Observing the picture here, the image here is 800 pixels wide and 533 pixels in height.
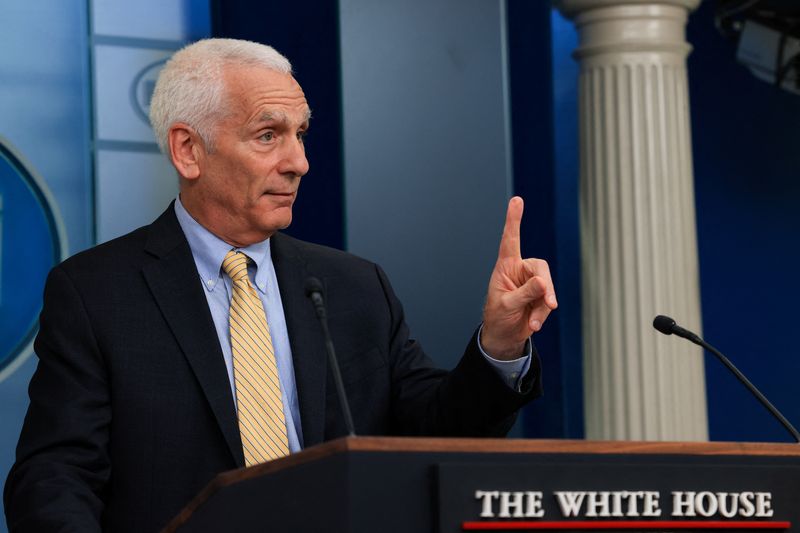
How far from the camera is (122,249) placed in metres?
2.30

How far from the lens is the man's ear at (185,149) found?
2.35 m

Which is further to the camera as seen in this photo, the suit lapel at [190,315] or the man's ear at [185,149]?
the man's ear at [185,149]

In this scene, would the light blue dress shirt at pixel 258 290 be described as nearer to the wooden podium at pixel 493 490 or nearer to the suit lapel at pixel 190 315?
the suit lapel at pixel 190 315

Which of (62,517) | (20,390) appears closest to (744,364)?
(20,390)

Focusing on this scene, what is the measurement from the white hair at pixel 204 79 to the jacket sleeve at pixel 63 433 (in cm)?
35

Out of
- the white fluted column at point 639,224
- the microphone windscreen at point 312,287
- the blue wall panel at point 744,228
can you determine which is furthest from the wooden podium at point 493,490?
the blue wall panel at point 744,228

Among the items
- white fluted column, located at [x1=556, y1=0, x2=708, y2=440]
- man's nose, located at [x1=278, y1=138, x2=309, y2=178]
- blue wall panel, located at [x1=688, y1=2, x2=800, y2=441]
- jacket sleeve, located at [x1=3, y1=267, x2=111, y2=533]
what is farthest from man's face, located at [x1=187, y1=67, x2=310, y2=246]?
blue wall panel, located at [x1=688, y1=2, x2=800, y2=441]

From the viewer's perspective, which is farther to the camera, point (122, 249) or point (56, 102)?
point (56, 102)

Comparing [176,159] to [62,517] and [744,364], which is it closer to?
[62,517]

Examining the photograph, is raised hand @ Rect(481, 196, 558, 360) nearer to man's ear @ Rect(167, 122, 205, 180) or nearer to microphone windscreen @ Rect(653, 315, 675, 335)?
microphone windscreen @ Rect(653, 315, 675, 335)

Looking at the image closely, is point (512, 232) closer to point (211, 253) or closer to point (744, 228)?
point (211, 253)

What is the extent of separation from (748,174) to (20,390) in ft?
9.27

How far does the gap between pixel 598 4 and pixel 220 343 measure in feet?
7.59

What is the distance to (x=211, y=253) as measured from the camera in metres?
2.29
